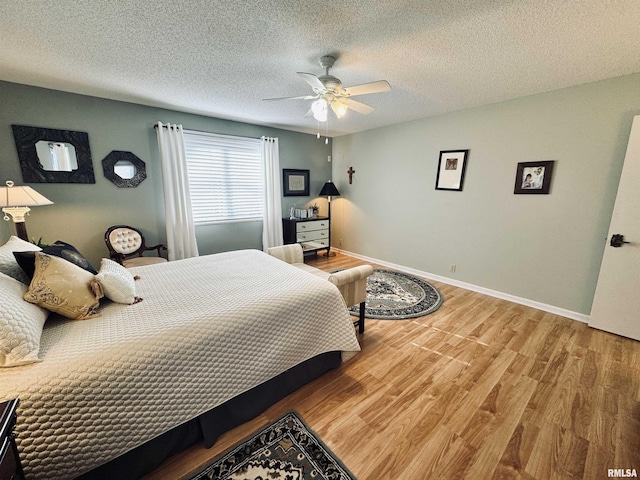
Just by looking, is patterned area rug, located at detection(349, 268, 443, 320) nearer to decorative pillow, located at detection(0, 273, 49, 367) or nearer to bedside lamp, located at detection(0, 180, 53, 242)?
decorative pillow, located at detection(0, 273, 49, 367)

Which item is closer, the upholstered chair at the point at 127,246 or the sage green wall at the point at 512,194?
the sage green wall at the point at 512,194

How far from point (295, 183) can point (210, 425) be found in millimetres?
4083

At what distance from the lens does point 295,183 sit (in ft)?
15.9

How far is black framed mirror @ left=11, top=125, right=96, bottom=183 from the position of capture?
263 centimetres

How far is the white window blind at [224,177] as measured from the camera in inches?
148

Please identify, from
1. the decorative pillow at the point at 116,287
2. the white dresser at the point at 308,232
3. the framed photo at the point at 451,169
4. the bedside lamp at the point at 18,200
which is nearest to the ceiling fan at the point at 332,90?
the decorative pillow at the point at 116,287

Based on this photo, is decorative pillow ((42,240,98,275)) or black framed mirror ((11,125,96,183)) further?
black framed mirror ((11,125,96,183))

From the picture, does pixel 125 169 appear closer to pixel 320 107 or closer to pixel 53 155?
pixel 53 155

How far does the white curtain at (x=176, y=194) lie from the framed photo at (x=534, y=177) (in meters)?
4.34

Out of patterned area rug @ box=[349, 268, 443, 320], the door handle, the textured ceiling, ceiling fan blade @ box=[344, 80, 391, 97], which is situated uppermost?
the textured ceiling

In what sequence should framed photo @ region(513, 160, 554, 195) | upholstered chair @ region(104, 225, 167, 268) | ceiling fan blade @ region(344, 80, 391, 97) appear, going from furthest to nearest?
upholstered chair @ region(104, 225, 167, 268), framed photo @ region(513, 160, 554, 195), ceiling fan blade @ region(344, 80, 391, 97)

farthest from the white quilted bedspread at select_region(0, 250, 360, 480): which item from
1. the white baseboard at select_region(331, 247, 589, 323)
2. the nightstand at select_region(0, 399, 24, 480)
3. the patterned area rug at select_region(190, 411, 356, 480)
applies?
the white baseboard at select_region(331, 247, 589, 323)

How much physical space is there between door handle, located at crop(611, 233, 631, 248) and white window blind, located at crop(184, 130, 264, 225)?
4438 mm

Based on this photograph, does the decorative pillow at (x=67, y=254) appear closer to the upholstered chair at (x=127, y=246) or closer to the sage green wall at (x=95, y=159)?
the upholstered chair at (x=127, y=246)
